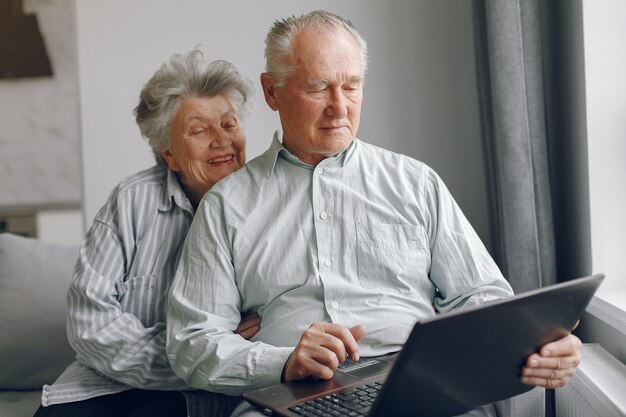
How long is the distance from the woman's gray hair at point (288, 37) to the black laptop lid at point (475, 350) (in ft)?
2.57

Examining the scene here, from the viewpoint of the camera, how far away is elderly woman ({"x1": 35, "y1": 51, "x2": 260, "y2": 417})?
1.80m

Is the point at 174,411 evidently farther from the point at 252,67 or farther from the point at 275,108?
the point at 252,67

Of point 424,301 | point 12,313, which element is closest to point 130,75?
point 12,313

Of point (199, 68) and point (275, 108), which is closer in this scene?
point (275, 108)

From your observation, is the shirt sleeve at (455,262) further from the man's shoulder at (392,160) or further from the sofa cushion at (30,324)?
the sofa cushion at (30,324)

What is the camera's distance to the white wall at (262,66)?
Answer: 2543 mm

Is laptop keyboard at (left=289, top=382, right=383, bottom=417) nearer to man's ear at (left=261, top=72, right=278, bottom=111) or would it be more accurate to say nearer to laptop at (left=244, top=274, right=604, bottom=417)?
laptop at (left=244, top=274, right=604, bottom=417)

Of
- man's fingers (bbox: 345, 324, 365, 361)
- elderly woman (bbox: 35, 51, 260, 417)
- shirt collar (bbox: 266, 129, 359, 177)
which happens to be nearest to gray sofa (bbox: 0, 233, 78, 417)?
elderly woman (bbox: 35, 51, 260, 417)

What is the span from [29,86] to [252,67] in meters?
0.83

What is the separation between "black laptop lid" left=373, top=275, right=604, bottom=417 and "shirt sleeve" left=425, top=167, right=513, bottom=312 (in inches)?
14.3

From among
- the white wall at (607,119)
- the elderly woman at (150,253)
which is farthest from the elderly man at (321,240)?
the white wall at (607,119)

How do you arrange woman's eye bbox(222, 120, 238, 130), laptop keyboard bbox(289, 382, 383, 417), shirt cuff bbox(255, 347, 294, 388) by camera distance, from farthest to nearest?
woman's eye bbox(222, 120, 238, 130) < shirt cuff bbox(255, 347, 294, 388) < laptop keyboard bbox(289, 382, 383, 417)

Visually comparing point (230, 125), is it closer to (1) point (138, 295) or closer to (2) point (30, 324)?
(1) point (138, 295)

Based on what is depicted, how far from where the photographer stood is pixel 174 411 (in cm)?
184
